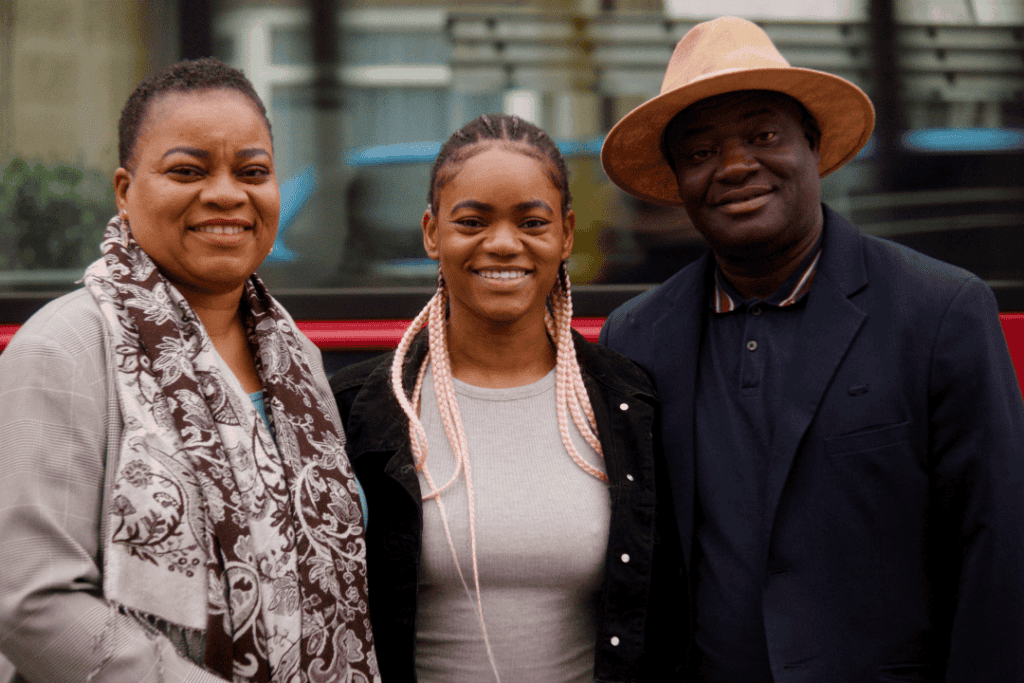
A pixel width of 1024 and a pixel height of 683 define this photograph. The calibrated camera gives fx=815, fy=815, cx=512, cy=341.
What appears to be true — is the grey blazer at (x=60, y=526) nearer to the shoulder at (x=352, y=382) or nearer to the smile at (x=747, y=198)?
the shoulder at (x=352, y=382)

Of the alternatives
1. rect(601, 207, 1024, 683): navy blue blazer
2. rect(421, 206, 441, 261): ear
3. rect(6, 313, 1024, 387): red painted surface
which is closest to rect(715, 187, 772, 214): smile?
rect(601, 207, 1024, 683): navy blue blazer

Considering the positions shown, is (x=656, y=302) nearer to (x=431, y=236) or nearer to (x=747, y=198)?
(x=747, y=198)

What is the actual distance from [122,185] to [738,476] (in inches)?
57.6

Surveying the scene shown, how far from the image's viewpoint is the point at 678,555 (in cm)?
194

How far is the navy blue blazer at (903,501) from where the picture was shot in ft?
5.55

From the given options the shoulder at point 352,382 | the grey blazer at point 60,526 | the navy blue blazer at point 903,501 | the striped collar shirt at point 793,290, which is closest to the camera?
the grey blazer at point 60,526

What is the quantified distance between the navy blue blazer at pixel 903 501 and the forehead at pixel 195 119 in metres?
1.30

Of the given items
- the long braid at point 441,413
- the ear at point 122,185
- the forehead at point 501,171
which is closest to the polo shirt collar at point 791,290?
the forehead at point 501,171

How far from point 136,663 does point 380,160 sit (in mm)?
2020

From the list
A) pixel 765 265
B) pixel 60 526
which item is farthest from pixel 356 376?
pixel 765 265

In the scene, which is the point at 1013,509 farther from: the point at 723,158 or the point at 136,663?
the point at 136,663

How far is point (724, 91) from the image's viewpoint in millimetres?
1999

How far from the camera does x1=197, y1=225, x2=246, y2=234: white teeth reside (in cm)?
161

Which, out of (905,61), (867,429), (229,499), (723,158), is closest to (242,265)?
(229,499)
